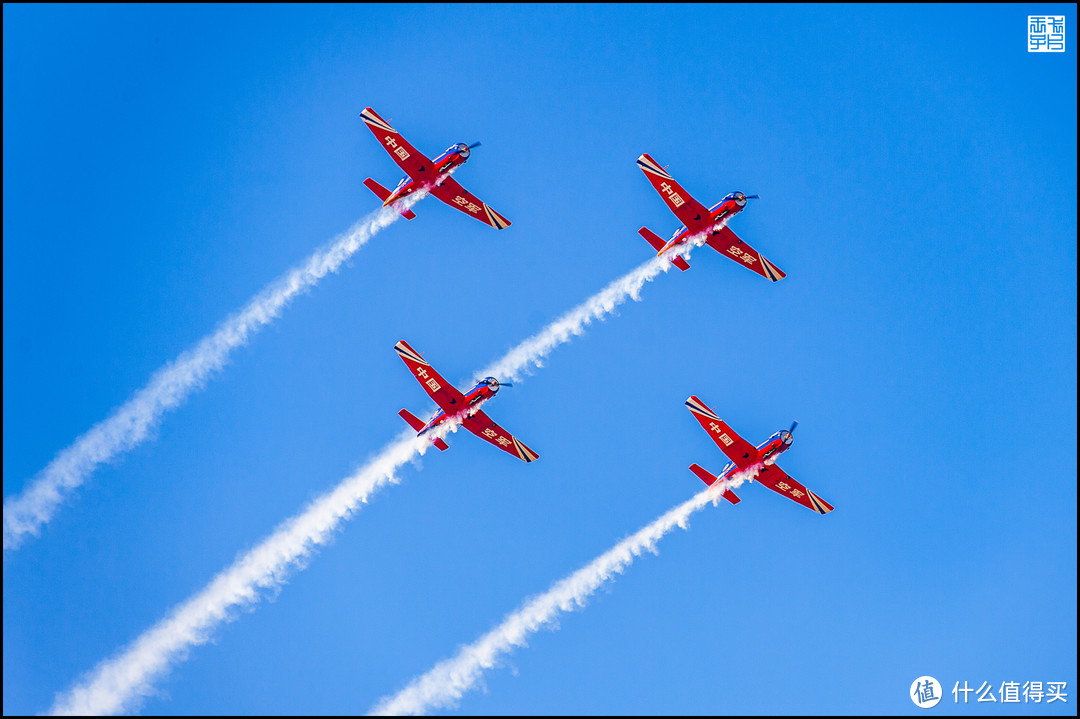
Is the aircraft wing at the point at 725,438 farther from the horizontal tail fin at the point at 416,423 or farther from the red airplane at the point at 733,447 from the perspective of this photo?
the horizontal tail fin at the point at 416,423

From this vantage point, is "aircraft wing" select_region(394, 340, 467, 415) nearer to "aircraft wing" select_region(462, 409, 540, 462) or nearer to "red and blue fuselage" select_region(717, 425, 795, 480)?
"aircraft wing" select_region(462, 409, 540, 462)

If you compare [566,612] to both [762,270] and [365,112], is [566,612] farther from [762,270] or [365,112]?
[365,112]

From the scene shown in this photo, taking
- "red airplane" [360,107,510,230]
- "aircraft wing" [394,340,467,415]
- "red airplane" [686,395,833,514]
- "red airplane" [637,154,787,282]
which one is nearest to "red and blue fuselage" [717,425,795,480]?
"red airplane" [686,395,833,514]

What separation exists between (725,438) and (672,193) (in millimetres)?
12950

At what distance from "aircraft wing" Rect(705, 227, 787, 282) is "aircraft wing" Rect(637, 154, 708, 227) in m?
1.61

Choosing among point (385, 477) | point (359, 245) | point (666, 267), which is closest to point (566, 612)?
point (385, 477)

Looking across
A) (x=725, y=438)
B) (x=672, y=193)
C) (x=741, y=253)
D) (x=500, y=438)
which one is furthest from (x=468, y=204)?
(x=725, y=438)

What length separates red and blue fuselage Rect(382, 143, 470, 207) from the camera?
45.0 m

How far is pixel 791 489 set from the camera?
46.6m

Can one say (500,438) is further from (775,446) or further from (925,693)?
(925,693)

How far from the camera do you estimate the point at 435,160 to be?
1789 inches

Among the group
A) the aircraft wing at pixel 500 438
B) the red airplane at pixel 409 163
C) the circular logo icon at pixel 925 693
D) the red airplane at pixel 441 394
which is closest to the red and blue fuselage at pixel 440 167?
the red airplane at pixel 409 163

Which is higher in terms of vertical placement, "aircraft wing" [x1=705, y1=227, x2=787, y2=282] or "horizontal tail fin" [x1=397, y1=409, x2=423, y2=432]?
"aircraft wing" [x1=705, y1=227, x2=787, y2=282]

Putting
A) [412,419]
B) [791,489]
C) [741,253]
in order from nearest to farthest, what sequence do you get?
[412,419] → [791,489] → [741,253]
